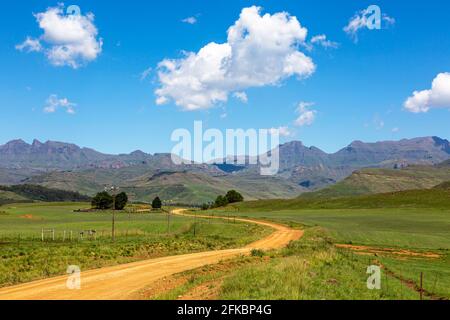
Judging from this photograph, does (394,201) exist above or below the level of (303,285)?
above

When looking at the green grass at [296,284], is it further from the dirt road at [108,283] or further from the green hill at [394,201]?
the green hill at [394,201]

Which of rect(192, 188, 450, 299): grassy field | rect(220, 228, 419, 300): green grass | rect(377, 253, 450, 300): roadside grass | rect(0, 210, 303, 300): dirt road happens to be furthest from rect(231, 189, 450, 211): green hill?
rect(220, 228, 419, 300): green grass

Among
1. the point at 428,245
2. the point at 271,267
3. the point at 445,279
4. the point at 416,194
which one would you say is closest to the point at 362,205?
the point at 416,194

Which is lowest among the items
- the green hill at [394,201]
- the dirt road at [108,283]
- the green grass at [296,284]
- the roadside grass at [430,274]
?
the roadside grass at [430,274]

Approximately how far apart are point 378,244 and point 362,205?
112134 millimetres

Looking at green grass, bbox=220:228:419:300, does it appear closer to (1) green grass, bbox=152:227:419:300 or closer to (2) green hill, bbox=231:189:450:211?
(1) green grass, bbox=152:227:419:300

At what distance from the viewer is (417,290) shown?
3188 centimetres

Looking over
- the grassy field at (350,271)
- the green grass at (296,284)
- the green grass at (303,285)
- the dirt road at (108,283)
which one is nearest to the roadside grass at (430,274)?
the grassy field at (350,271)

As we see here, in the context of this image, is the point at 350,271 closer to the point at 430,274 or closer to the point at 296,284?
the point at 296,284

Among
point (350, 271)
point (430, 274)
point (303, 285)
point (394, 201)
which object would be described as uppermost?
point (394, 201)

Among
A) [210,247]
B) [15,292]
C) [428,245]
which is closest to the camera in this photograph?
[15,292]

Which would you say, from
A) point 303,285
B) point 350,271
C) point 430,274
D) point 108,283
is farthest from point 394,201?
point 303,285
